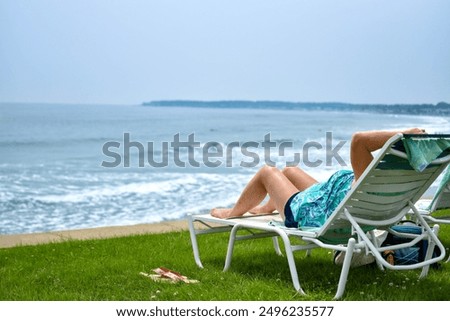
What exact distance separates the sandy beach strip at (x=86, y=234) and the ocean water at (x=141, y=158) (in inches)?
241

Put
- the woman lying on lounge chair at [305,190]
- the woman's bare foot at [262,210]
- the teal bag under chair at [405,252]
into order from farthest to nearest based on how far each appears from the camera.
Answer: the woman's bare foot at [262,210]
the teal bag under chair at [405,252]
the woman lying on lounge chair at [305,190]

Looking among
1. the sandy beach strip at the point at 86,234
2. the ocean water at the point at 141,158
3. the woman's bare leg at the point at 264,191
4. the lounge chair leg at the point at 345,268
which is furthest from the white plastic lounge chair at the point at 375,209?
the ocean water at the point at 141,158

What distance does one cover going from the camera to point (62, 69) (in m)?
42.2

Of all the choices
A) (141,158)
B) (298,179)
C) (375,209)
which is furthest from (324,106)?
(375,209)

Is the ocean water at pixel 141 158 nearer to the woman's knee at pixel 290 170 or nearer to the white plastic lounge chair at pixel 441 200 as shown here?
the white plastic lounge chair at pixel 441 200

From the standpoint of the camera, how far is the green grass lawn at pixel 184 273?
3418 millimetres

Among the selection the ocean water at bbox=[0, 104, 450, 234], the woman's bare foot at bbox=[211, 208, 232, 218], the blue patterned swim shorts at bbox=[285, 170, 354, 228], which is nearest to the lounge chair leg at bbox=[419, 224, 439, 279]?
the blue patterned swim shorts at bbox=[285, 170, 354, 228]

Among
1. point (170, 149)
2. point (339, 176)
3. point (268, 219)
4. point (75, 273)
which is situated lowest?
point (170, 149)

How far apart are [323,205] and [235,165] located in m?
21.0

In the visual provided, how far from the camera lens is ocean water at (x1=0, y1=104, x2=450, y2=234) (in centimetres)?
1482

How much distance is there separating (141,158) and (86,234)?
79.8ft

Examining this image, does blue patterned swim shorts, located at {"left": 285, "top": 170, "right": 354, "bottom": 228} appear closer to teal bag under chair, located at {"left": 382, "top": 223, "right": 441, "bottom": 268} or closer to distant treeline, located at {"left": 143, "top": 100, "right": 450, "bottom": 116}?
teal bag under chair, located at {"left": 382, "top": 223, "right": 441, "bottom": 268}
